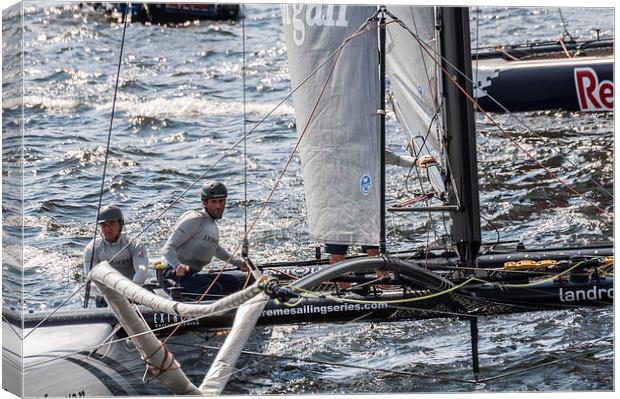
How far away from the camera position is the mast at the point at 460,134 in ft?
27.0

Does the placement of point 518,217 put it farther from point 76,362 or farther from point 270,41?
point 270,41

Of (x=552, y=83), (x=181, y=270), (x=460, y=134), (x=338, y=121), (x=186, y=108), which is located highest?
(x=186, y=108)

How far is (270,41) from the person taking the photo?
18719mm

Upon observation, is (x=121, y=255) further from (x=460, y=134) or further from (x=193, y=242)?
(x=460, y=134)

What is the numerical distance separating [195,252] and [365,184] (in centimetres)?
133

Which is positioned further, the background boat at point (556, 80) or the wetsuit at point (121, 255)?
the background boat at point (556, 80)

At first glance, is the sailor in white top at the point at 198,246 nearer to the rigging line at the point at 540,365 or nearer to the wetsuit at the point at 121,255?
the wetsuit at the point at 121,255

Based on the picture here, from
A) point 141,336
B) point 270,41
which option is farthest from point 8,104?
point 270,41

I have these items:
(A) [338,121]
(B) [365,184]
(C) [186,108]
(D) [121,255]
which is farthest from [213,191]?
(C) [186,108]

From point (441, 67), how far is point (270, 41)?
1051 centimetres

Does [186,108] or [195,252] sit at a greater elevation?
[186,108]

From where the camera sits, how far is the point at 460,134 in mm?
8312

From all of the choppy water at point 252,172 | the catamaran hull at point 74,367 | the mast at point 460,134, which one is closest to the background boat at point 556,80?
the choppy water at point 252,172

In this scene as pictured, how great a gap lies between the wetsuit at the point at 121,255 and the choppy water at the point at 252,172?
21.0 inches
